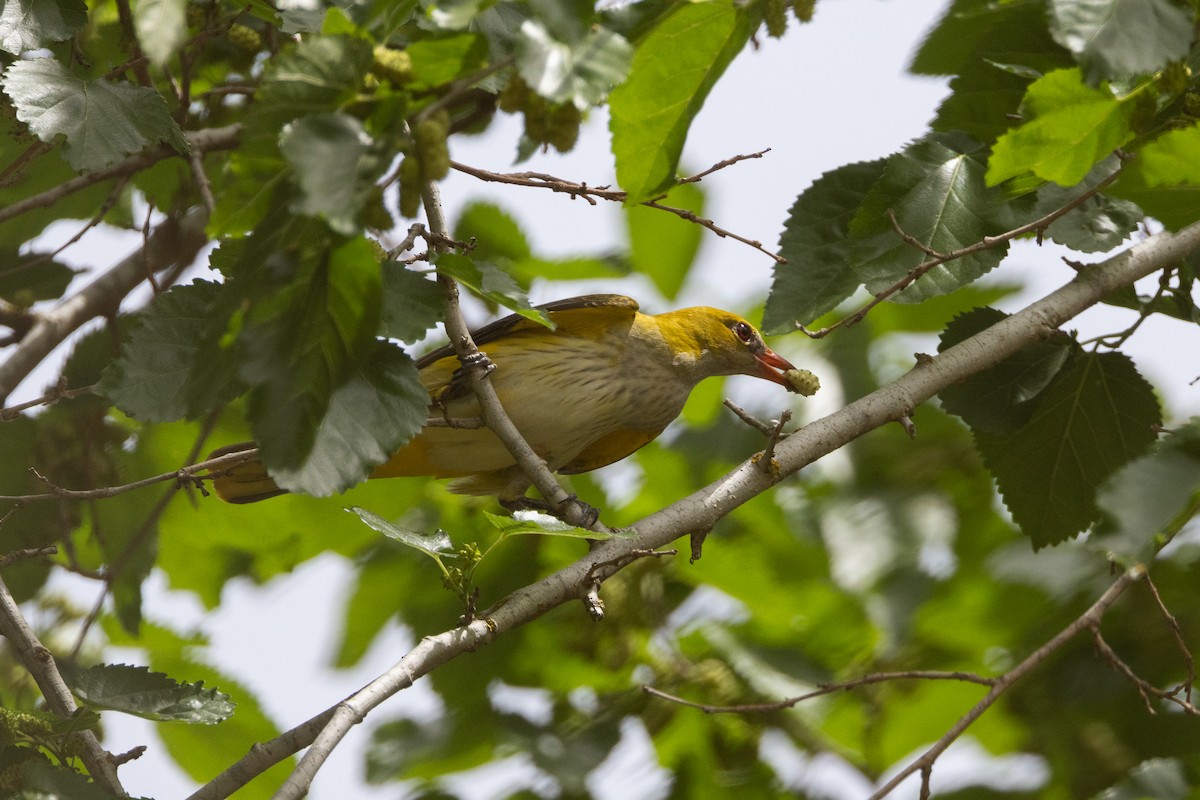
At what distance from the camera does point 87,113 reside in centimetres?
282

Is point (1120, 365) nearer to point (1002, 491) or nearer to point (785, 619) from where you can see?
point (1002, 491)

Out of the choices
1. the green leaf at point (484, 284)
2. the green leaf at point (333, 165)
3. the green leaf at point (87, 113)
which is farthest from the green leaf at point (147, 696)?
the green leaf at point (333, 165)

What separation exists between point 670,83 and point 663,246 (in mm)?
2957

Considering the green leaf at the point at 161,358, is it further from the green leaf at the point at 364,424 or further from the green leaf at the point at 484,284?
the green leaf at the point at 484,284

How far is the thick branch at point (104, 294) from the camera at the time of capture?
12.1 ft

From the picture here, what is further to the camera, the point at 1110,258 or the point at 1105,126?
the point at 1110,258

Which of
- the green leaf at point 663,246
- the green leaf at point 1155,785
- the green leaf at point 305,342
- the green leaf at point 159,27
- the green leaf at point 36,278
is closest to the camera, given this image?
the green leaf at point 159,27

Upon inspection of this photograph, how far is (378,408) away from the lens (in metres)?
2.10

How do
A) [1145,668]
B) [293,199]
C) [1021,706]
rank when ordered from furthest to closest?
1. [1021,706]
2. [1145,668]
3. [293,199]

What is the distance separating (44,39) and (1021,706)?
155 inches

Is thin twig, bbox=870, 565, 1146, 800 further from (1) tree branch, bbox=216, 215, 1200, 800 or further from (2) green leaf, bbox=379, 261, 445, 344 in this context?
(2) green leaf, bbox=379, 261, 445, 344

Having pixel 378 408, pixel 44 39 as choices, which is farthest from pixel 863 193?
pixel 44 39

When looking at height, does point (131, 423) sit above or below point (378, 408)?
above

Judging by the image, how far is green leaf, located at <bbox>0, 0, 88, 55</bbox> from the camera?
2678mm
